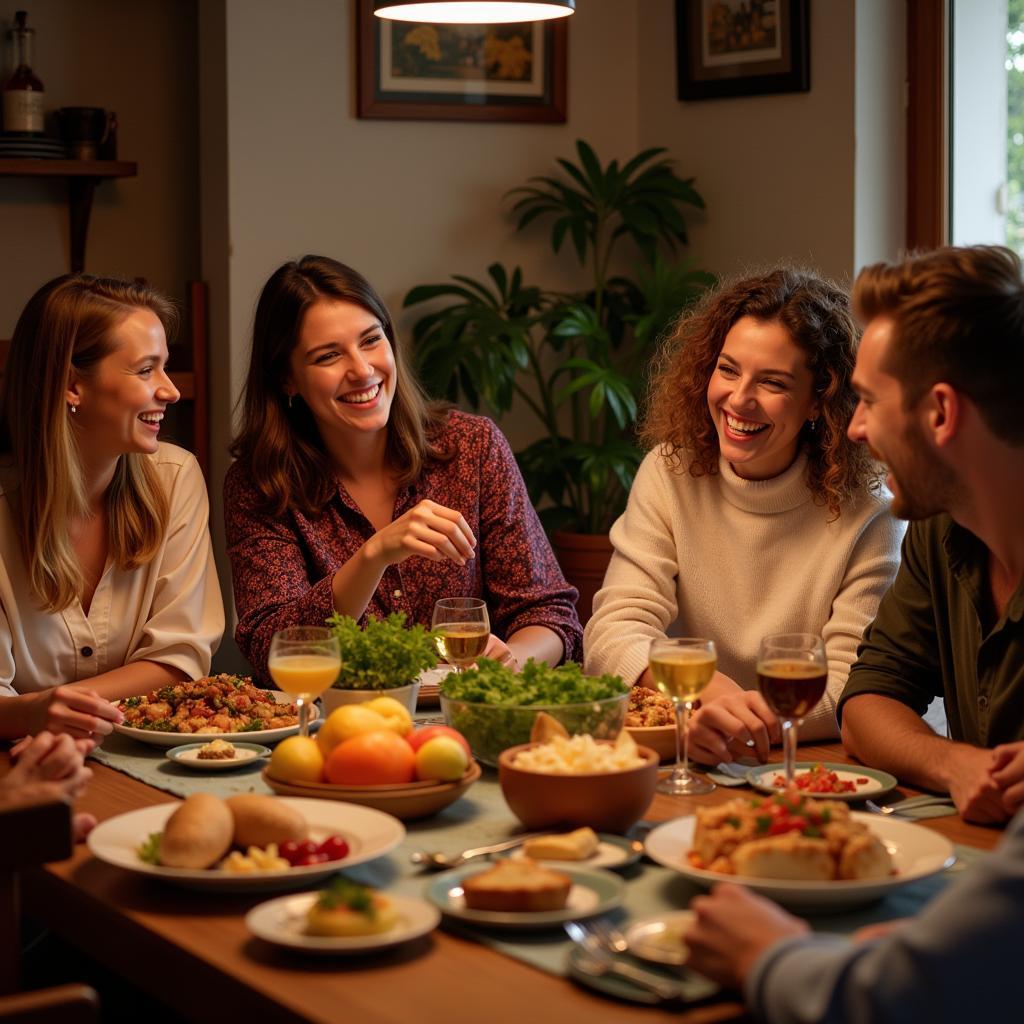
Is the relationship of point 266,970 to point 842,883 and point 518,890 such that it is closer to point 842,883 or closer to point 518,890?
point 518,890

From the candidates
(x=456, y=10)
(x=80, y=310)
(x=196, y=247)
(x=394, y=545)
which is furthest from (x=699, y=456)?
(x=196, y=247)

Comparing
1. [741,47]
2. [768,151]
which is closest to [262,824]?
[768,151]

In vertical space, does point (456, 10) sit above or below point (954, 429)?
above

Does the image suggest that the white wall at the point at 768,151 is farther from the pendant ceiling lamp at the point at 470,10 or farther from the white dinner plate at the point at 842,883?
the white dinner plate at the point at 842,883

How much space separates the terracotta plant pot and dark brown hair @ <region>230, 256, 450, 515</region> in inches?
53.0

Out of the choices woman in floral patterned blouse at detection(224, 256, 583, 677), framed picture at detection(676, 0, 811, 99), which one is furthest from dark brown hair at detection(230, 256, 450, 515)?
framed picture at detection(676, 0, 811, 99)

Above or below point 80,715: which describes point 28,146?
above

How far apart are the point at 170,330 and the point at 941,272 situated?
1.54m

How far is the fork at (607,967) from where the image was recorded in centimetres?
124

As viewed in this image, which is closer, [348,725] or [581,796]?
[581,796]

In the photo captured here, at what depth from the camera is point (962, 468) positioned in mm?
1840

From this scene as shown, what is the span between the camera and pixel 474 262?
15.8ft

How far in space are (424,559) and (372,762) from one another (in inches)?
50.7

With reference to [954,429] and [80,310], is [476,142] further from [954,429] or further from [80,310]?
[954,429]
